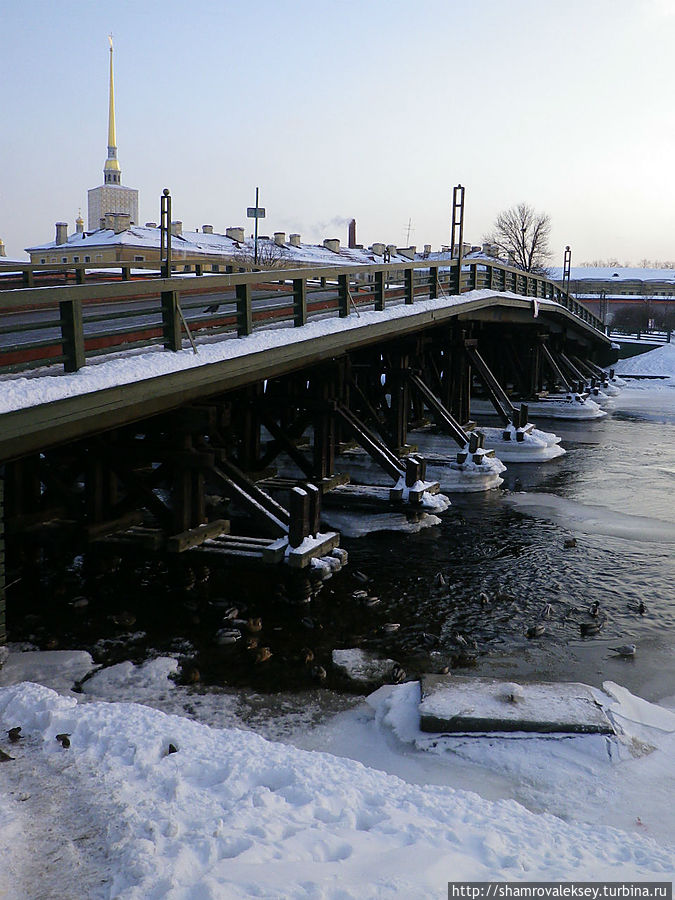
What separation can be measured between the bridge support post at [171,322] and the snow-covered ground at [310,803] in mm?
3635

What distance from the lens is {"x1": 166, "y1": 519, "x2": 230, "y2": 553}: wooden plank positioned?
10.5 m

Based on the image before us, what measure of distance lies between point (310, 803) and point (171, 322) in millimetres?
5333

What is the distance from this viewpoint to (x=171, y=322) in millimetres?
8398

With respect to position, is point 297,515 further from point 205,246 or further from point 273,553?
point 205,246

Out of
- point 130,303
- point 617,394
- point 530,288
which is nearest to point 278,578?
point 130,303

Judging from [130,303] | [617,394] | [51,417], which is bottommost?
[617,394]

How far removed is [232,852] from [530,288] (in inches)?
1047

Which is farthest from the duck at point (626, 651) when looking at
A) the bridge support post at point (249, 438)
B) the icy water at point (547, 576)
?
the bridge support post at point (249, 438)

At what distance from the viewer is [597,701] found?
262 inches

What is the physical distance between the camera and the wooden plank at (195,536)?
10508 mm

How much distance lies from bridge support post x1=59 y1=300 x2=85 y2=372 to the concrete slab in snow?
13.7 feet

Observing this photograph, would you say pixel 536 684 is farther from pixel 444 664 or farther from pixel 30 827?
pixel 30 827

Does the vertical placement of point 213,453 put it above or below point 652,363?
above

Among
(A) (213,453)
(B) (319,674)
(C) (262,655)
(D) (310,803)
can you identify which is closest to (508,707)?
(B) (319,674)
